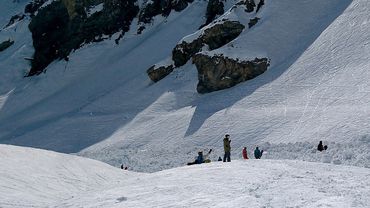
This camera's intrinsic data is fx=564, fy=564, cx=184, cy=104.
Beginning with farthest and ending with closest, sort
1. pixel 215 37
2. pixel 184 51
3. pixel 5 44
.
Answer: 1. pixel 5 44
2. pixel 184 51
3. pixel 215 37

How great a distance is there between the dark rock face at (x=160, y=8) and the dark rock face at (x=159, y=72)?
42.7 feet

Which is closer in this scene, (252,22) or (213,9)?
(252,22)

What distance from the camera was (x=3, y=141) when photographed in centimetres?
5381

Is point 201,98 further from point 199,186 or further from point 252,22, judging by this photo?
point 199,186

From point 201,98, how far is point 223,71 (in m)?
2.95

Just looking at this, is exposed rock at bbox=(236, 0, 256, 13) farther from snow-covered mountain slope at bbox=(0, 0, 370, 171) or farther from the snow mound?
the snow mound

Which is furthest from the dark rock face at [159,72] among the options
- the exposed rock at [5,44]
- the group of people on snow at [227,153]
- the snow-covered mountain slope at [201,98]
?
the exposed rock at [5,44]

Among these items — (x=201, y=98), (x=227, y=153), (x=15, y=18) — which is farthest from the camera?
(x=15, y=18)

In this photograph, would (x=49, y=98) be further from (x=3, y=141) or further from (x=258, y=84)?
(x=258, y=84)

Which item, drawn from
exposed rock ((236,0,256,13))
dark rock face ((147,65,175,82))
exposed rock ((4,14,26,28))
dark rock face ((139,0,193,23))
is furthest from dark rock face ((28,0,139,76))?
exposed rock ((236,0,256,13))

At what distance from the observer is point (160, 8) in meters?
66.6

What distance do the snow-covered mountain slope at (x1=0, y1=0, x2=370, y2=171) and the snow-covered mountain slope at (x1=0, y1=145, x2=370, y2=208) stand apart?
40.0ft

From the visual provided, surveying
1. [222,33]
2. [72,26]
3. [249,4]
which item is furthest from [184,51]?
[72,26]

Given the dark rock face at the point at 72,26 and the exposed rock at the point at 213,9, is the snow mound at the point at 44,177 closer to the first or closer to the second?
the exposed rock at the point at 213,9
